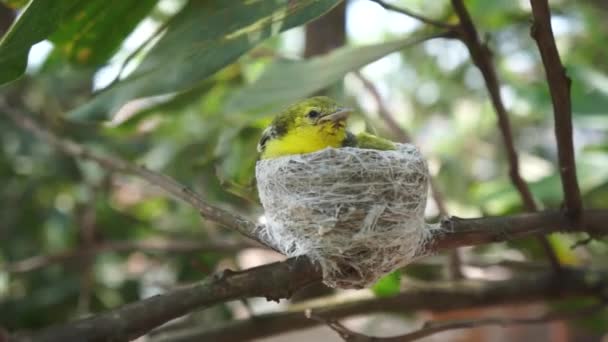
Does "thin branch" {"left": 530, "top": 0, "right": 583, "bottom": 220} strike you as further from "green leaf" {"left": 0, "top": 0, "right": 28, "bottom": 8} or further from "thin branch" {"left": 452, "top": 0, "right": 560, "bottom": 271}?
"green leaf" {"left": 0, "top": 0, "right": 28, "bottom": 8}

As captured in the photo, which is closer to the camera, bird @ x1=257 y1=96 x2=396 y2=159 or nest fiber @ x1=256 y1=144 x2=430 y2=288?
nest fiber @ x1=256 y1=144 x2=430 y2=288

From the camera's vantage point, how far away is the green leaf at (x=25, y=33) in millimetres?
939

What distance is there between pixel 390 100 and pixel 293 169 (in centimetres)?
265

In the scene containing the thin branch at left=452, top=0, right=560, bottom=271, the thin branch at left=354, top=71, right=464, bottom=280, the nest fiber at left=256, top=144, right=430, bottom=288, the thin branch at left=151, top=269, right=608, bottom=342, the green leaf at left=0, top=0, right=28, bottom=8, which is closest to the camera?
the nest fiber at left=256, top=144, right=430, bottom=288

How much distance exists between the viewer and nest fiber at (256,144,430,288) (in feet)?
3.56

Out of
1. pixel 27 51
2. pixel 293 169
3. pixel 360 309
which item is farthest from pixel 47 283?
pixel 27 51

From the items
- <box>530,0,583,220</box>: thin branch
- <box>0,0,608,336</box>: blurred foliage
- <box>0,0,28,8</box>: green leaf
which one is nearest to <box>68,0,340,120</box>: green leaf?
<box>0,0,608,336</box>: blurred foliage

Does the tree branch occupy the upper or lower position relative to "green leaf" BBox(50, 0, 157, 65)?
lower

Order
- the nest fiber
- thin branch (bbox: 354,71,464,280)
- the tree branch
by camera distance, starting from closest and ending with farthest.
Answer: the tree branch → the nest fiber → thin branch (bbox: 354,71,464,280)

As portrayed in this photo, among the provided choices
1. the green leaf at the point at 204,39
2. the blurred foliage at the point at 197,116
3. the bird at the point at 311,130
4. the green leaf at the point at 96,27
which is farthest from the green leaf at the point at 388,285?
the green leaf at the point at 96,27

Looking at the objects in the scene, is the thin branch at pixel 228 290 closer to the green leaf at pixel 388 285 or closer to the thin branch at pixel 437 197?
the green leaf at pixel 388 285

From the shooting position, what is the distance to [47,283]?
2.48m

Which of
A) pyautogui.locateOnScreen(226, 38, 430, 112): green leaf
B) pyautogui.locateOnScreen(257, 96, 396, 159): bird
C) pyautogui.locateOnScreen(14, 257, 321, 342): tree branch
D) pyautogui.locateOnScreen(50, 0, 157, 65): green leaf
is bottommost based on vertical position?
pyautogui.locateOnScreen(257, 96, 396, 159): bird

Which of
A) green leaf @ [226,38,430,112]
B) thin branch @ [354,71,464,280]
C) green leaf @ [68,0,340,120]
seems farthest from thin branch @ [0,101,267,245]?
thin branch @ [354,71,464,280]
